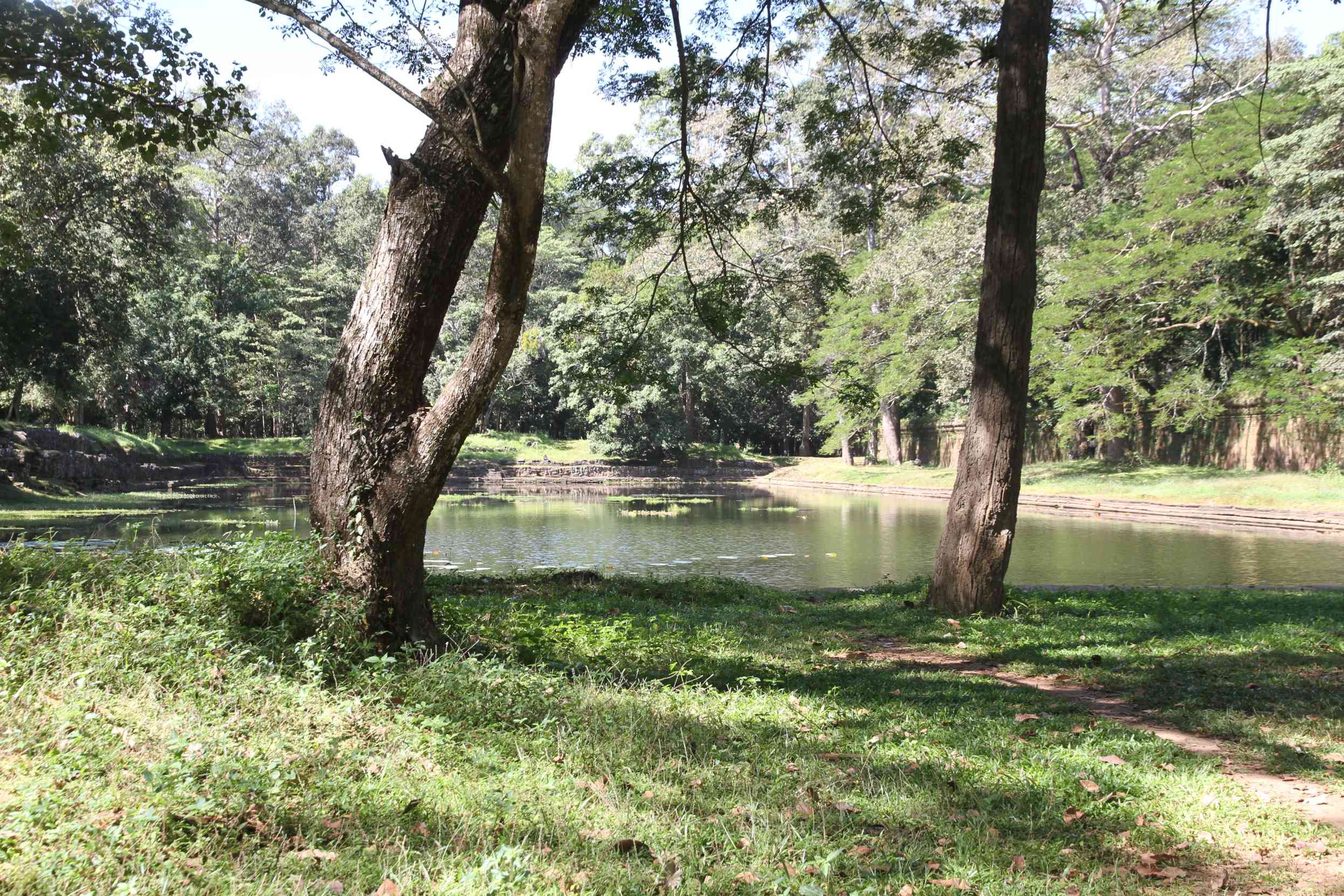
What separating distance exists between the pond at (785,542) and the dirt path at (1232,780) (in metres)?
5.06

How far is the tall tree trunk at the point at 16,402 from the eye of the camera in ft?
76.5

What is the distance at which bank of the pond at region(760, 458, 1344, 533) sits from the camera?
54.7 feet

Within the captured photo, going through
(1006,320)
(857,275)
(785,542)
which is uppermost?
(857,275)

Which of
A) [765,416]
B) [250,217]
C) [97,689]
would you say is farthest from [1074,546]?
[250,217]

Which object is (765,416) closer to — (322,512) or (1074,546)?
(1074,546)

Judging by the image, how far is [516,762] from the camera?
3.00 m

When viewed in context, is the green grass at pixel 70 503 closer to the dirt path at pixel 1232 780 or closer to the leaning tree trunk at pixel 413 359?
the leaning tree trunk at pixel 413 359

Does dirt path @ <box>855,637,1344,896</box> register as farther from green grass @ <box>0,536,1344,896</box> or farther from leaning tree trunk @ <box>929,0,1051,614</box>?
leaning tree trunk @ <box>929,0,1051,614</box>

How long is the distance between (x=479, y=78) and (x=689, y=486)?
27.8 metres

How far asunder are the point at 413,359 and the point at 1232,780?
4.04 metres

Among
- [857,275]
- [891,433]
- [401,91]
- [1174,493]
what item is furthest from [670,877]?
[891,433]

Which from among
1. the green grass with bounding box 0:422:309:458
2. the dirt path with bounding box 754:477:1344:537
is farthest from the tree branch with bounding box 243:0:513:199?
the green grass with bounding box 0:422:309:458

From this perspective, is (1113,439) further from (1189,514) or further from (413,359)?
(413,359)

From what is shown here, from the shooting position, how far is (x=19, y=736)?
263cm
